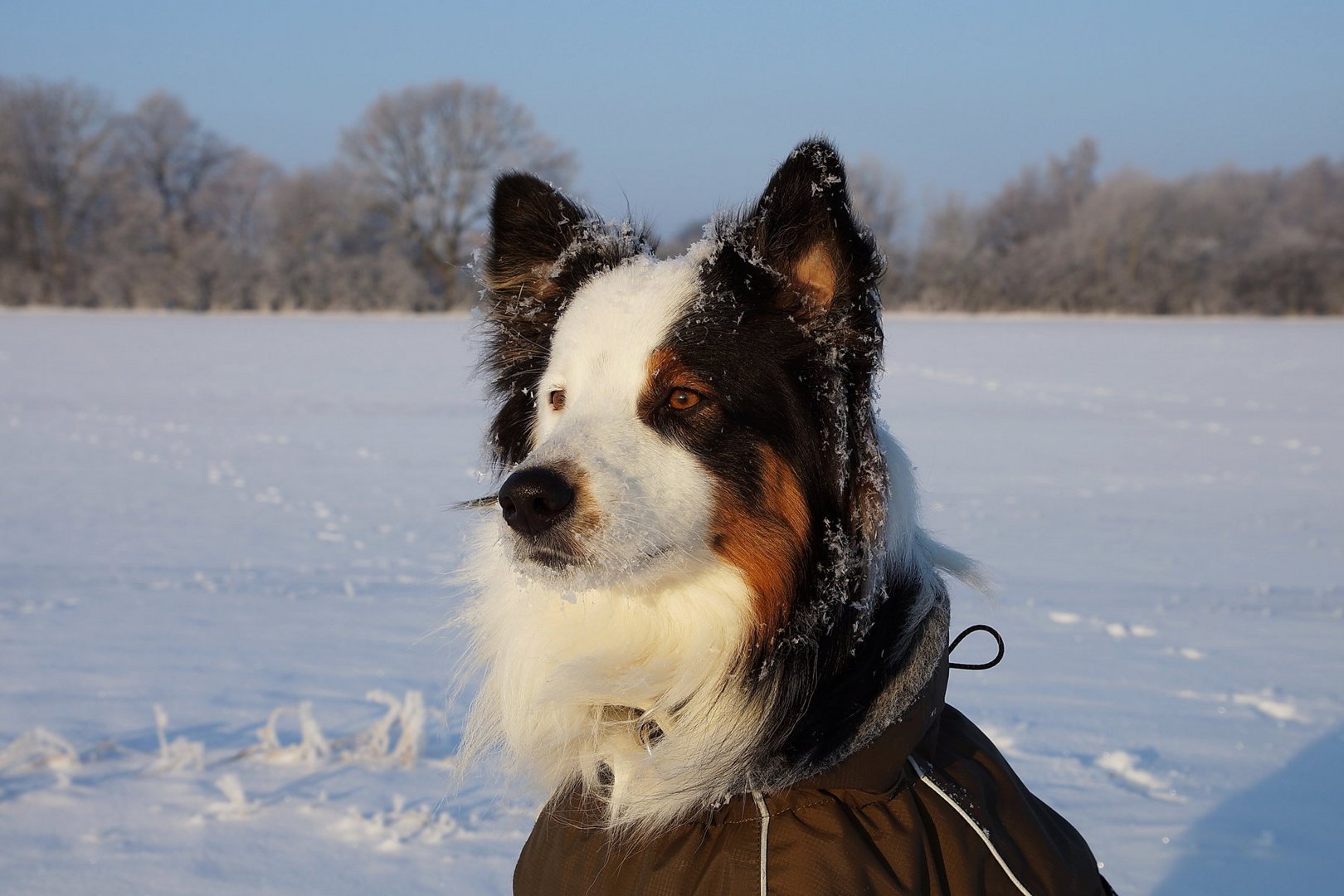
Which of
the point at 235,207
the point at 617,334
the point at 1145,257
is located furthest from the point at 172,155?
the point at 617,334

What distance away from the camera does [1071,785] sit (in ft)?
11.6

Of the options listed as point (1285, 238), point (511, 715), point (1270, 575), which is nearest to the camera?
point (511, 715)

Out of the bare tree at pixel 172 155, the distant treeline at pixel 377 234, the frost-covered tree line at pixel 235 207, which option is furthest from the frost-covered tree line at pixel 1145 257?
the bare tree at pixel 172 155

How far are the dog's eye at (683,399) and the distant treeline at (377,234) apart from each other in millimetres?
36682

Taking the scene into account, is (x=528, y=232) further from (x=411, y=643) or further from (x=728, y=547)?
(x=411, y=643)


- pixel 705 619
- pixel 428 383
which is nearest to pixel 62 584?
pixel 705 619

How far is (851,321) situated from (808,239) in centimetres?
20

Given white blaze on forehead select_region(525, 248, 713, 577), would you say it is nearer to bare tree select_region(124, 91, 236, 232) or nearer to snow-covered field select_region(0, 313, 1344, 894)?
snow-covered field select_region(0, 313, 1344, 894)

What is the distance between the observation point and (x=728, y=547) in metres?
2.16

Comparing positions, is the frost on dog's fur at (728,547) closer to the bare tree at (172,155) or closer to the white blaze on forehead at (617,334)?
the white blaze on forehead at (617,334)

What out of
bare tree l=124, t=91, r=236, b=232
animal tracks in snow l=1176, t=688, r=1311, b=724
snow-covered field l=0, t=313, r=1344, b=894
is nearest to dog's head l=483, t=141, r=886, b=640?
snow-covered field l=0, t=313, r=1344, b=894

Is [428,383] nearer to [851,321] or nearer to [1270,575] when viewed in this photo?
[1270,575]

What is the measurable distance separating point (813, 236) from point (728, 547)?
0.67 meters

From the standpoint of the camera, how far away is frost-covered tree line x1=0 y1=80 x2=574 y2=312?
39.7m
